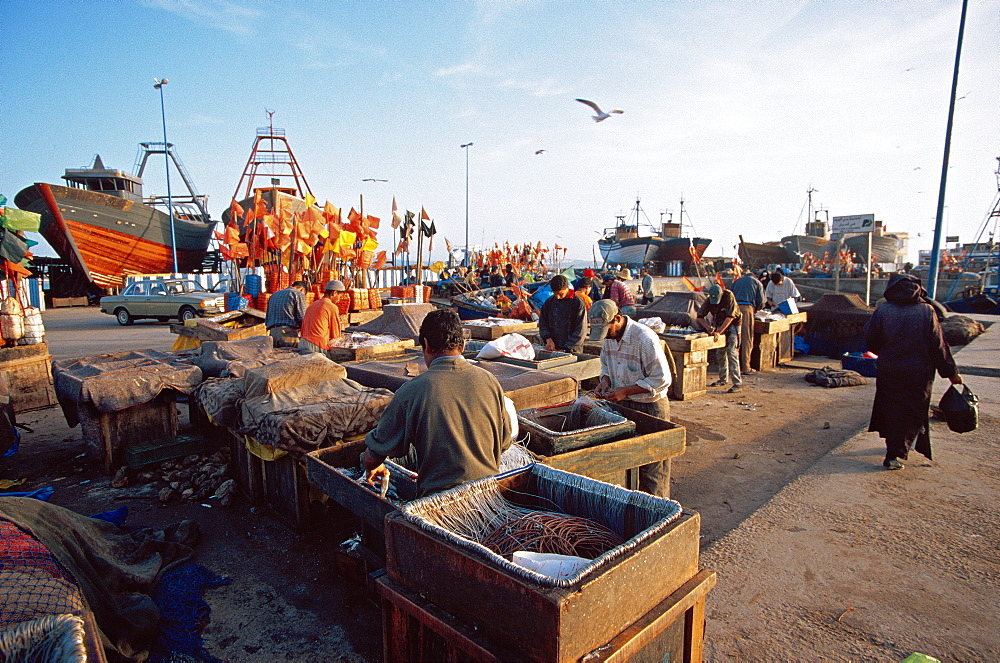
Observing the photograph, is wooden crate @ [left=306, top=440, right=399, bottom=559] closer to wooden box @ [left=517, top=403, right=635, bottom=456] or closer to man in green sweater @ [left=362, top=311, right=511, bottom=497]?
man in green sweater @ [left=362, top=311, right=511, bottom=497]

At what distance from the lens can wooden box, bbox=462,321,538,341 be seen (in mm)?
8946

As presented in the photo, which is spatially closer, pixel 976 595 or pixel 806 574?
pixel 976 595

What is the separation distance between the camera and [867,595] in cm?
308

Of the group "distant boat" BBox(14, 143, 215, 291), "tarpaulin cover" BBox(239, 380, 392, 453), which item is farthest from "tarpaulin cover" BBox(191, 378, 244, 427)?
"distant boat" BBox(14, 143, 215, 291)

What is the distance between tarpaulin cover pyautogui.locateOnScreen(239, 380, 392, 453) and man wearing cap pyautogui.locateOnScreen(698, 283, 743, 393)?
6516 millimetres

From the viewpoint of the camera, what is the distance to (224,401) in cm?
457

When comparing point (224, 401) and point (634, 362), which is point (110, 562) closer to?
point (224, 401)

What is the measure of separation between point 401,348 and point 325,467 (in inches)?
164

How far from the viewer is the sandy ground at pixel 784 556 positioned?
2.83m

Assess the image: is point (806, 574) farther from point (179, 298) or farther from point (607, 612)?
point (179, 298)

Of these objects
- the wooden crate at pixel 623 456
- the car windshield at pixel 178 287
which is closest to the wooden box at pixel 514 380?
the wooden crate at pixel 623 456

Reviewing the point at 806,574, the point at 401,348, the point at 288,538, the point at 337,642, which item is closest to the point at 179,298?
the point at 401,348

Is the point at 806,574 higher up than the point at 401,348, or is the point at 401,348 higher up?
the point at 401,348

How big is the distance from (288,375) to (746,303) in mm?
8336
